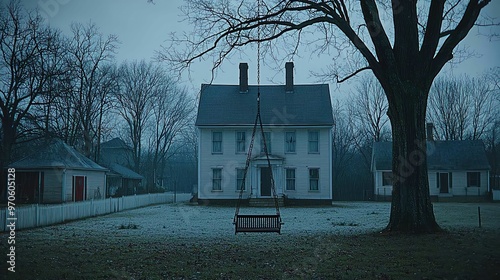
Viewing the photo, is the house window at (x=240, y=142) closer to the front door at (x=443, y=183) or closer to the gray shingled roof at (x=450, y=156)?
the gray shingled roof at (x=450, y=156)

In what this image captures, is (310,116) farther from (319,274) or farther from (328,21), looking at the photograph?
(319,274)

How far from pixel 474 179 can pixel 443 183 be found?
288 centimetres

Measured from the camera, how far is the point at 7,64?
26.4m

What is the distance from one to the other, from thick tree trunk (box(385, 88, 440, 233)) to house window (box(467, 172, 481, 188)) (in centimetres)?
3725

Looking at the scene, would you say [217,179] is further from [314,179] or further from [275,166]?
[314,179]

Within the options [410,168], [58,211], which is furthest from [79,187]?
[410,168]

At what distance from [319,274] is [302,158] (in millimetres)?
32036

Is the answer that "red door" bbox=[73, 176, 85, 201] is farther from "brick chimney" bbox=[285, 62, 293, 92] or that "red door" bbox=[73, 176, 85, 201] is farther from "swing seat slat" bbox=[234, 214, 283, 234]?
"swing seat slat" bbox=[234, 214, 283, 234]

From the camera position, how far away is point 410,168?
52.3 feet

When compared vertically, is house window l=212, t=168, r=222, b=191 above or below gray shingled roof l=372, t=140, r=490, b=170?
below

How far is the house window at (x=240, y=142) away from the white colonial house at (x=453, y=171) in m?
15.7

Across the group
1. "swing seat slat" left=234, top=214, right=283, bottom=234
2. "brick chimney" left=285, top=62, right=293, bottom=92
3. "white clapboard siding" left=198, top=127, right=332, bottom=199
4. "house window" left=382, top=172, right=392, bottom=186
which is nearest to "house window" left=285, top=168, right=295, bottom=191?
"white clapboard siding" left=198, top=127, right=332, bottom=199

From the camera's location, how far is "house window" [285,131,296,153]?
139 feet

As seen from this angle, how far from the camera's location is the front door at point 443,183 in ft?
164
